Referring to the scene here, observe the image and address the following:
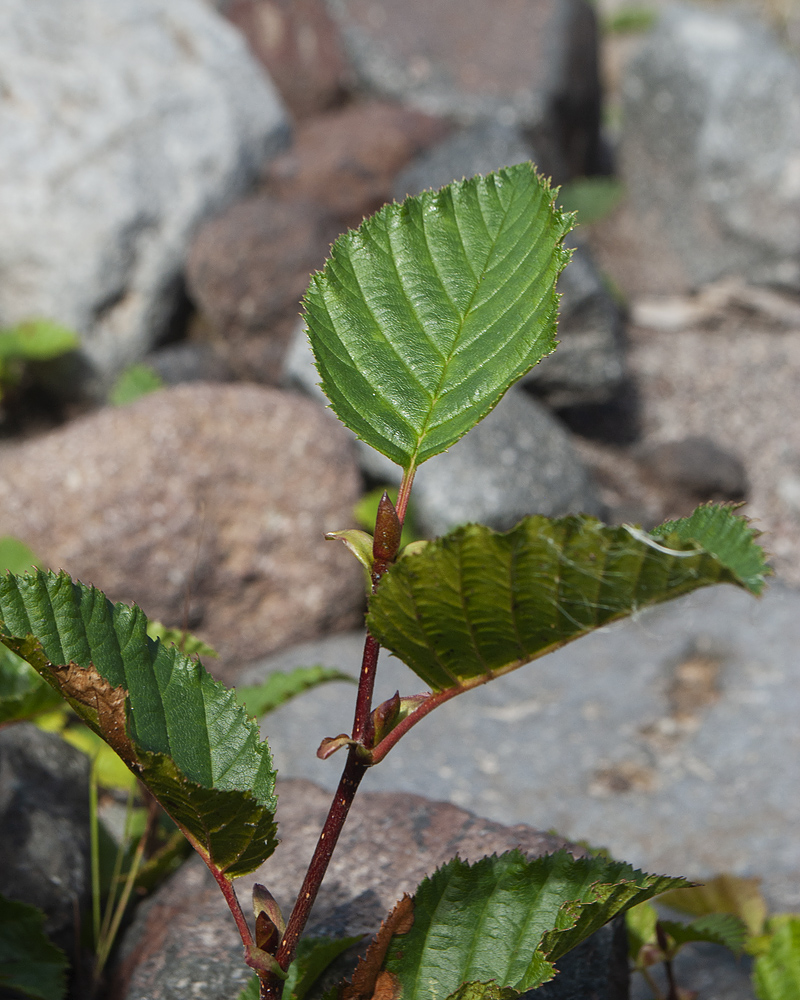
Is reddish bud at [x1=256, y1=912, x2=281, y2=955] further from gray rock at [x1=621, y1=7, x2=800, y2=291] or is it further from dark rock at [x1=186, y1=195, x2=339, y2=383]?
gray rock at [x1=621, y1=7, x2=800, y2=291]

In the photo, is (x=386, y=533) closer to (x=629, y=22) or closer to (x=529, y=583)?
(x=529, y=583)

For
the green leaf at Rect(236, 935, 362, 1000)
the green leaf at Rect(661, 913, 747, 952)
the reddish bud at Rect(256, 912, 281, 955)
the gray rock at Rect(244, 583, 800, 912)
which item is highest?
the gray rock at Rect(244, 583, 800, 912)

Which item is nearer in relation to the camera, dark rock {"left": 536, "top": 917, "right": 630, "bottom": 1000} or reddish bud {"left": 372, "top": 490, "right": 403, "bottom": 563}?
reddish bud {"left": 372, "top": 490, "right": 403, "bottom": 563}

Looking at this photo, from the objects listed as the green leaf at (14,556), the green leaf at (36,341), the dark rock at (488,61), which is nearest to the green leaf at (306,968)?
the green leaf at (14,556)

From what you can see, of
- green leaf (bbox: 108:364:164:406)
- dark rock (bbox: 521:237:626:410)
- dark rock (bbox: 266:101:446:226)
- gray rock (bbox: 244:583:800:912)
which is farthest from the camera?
dark rock (bbox: 266:101:446:226)

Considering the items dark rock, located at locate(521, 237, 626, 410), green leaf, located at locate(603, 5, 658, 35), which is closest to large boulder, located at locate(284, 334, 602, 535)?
dark rock, located at locate(521, 237, 626, 410)
